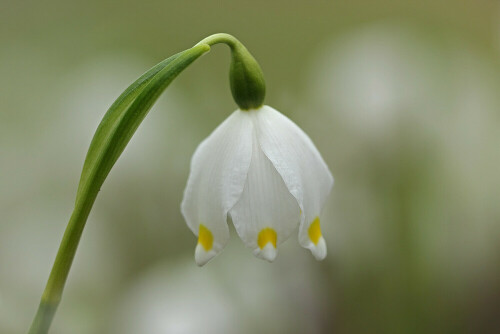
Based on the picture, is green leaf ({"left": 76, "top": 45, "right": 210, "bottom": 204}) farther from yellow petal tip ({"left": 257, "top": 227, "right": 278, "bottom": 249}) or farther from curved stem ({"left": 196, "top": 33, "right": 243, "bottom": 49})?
yellow petal tip ({"left": 257, "top": 227, "right": 278, "bottom": 249})

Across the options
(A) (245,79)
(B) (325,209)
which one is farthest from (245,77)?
(B) (325,209)

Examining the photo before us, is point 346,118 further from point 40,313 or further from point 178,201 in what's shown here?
point 40,313

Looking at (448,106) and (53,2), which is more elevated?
(53,2)

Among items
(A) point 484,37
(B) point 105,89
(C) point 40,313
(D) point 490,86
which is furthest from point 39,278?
(A) point 484,37

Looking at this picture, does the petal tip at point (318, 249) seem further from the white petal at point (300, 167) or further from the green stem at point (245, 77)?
the green stem at point (245, 77)

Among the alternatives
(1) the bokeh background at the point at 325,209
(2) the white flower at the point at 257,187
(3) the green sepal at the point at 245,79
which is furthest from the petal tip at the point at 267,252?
(1) the bokeh background at the point at 325,209

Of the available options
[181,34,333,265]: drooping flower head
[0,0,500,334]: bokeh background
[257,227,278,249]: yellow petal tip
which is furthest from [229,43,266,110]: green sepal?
[0,0,500,334]: bokeh background
